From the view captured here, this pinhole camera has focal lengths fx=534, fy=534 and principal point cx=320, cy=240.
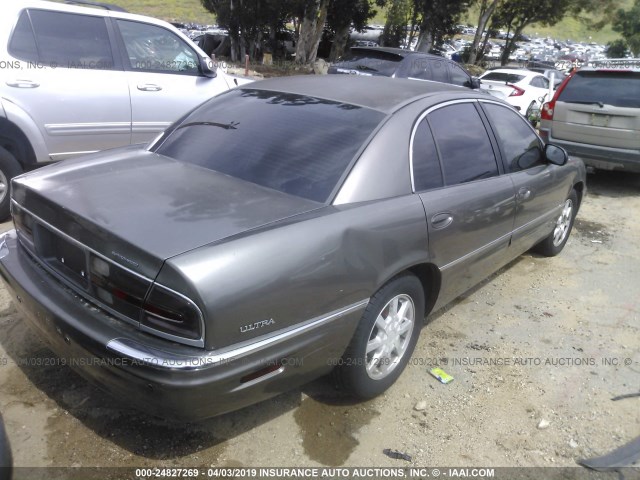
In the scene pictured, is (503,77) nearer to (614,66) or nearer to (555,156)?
(614,66)

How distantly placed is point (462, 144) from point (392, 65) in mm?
6783

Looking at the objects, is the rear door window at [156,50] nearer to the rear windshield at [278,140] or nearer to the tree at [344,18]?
the rear windshield at [278,140]

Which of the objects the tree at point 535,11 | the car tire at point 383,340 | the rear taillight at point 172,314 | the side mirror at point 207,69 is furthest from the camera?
the tree at point 535,11

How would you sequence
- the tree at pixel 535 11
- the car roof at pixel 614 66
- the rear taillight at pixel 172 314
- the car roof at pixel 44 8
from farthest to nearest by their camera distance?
the tree at pixel 535 11
the car roof at pixel 614 66
the car roof at pixel 44 8
the rear taillight at pixel 172 314

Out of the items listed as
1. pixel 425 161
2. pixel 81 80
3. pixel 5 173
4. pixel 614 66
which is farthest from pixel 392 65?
pixel 425 161

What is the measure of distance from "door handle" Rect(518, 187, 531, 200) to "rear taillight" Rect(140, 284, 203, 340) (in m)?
2.70

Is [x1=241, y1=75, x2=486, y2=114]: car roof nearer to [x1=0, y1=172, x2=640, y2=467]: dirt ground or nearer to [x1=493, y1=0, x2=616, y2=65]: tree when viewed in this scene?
[x1=0, y1=172, x2=640, y2=467]: dirt ground

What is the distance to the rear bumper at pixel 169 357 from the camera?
2020mm

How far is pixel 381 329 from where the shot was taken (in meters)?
2.82

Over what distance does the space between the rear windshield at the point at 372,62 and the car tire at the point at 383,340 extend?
7.33 m

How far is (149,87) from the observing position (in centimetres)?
548

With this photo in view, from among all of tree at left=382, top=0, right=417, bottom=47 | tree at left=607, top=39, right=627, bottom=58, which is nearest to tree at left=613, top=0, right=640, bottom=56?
tree at left=607, top=39, right=627, bottom=58

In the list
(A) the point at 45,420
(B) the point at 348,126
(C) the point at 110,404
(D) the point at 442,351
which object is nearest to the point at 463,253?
(D) the point at 442,351

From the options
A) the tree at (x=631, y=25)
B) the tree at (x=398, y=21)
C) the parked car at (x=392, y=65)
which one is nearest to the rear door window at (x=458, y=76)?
the parked car at (x=392, y=65)
